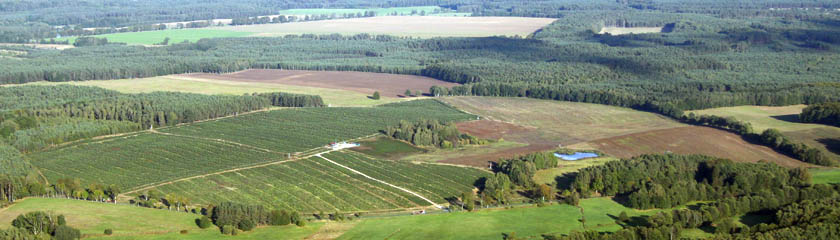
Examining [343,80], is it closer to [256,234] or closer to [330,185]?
[330,185]

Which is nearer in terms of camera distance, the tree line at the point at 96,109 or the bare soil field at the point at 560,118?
the tree line at the point at 96,109

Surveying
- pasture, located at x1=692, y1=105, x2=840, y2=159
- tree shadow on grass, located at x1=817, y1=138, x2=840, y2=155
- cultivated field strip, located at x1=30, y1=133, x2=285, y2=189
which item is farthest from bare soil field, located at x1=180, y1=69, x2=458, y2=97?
tree shadow on grass, located at x1=817, y1=138, x2=840, y2=155

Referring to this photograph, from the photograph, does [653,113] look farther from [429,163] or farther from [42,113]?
[42,113]

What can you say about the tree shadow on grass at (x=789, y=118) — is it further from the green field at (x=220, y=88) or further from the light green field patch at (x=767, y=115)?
the green field at (x=220, y=88)

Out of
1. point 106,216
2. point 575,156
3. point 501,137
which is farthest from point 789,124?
point 106,216

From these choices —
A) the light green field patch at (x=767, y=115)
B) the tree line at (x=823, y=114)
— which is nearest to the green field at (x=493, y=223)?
the light green field patch at (x=767, y=115)

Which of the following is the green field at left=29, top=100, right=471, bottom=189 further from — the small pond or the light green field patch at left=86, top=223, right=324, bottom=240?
the small pond
